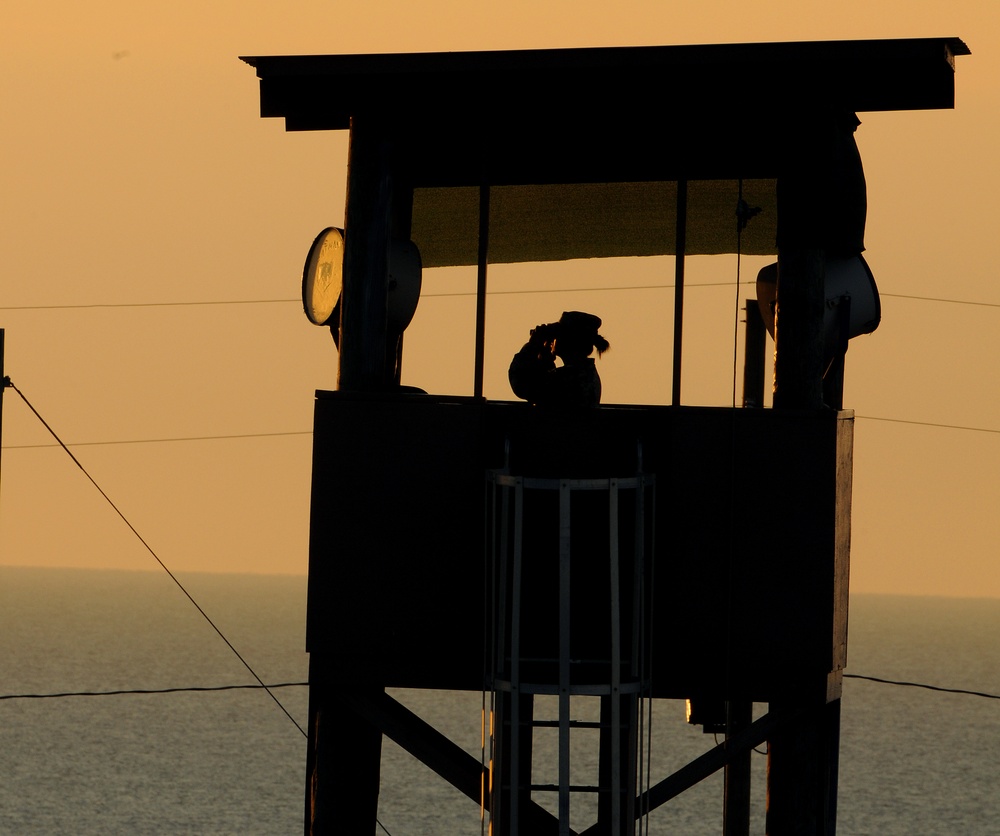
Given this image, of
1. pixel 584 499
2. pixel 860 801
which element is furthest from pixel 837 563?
pixel 860 801

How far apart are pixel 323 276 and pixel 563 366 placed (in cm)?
247

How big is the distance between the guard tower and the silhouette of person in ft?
0.92

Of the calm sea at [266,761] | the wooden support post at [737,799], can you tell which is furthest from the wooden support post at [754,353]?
the calm sea at [266,761]

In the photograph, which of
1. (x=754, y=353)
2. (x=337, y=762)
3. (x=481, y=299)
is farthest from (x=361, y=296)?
(x=754, y=353)

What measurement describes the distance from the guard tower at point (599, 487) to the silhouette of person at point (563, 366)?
281mm

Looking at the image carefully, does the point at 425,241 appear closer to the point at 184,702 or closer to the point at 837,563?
the point at 837,563

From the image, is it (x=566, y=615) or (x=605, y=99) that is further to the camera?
(x=605, y=99)

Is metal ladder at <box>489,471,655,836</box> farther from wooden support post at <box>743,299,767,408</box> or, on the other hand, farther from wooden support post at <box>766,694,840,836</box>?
wooden support post at <box>743,299,767,408</box>

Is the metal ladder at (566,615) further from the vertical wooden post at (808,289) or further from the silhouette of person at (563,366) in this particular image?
the vertical wooden post at (808,289)

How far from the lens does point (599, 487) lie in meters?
13.0

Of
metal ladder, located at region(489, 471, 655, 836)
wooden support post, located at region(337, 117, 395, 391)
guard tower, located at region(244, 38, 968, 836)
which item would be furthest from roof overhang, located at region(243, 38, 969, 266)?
metal ladder, located at region(489, 471, 655, 836)

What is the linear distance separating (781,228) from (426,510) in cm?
299

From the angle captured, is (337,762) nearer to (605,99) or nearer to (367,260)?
(367,260)

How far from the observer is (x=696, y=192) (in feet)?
55.6
